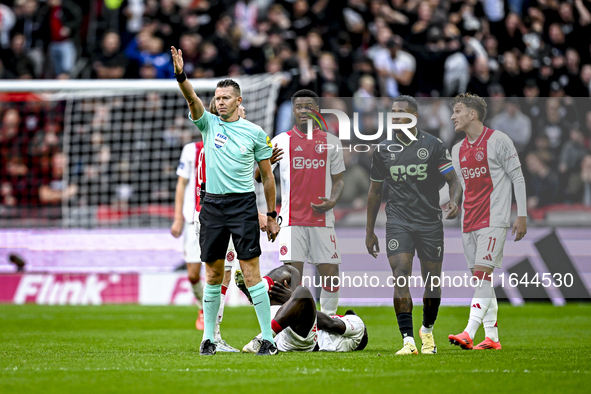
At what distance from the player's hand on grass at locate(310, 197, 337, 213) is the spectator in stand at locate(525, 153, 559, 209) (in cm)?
282

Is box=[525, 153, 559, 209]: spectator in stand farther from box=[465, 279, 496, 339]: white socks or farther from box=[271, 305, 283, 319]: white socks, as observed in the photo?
box=[271, 305, 283, 319]: white socks

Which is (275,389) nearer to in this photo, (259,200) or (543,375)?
(543,375)

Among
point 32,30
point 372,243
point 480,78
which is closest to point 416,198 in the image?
point 372,243

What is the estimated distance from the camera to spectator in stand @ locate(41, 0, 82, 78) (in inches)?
758

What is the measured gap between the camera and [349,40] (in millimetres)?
19031

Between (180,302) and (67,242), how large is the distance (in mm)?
2355

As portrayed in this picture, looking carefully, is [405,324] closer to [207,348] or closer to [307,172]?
[207,348]

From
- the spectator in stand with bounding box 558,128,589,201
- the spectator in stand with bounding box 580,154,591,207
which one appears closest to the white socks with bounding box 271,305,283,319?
the spectator in stand with bounding box 558,128,589,201

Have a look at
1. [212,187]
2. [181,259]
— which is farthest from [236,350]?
[181,259]

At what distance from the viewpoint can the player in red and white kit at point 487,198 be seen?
859cm

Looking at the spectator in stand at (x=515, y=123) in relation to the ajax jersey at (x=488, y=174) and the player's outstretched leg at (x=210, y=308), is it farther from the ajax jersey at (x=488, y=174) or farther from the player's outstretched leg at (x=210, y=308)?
the player's outstretched leg at (x=210, y=308)

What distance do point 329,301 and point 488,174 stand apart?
2170 mm

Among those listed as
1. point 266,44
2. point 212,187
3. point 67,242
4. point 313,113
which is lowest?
point 67,242

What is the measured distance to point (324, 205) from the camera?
8.87m
